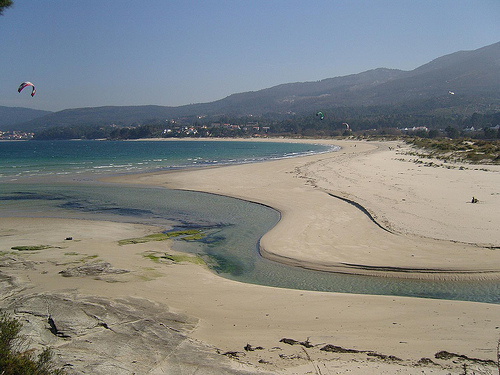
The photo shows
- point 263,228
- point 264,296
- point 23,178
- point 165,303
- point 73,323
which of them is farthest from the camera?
point 23,178

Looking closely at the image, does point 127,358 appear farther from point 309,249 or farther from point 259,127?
point 259,127

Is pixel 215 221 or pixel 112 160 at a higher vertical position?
pixel 112 160

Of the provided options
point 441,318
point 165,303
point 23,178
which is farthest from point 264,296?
point 23,178

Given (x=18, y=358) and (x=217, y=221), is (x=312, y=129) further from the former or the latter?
(x=18, y=358)

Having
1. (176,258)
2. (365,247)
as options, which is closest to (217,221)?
(176,258)

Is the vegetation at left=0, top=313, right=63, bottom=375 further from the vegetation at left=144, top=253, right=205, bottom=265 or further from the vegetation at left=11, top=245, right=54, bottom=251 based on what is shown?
the vegetation at left=11, top=245, right=54, bottom=251

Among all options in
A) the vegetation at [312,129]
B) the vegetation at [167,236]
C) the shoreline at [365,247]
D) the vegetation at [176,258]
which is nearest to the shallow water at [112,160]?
the vegetation at [167,236]

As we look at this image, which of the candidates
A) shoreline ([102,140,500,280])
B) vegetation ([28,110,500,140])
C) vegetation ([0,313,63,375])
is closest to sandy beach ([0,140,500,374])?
shoreline ([102,140,500,280])

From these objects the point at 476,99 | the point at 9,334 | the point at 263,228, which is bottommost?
the point at 263,228
